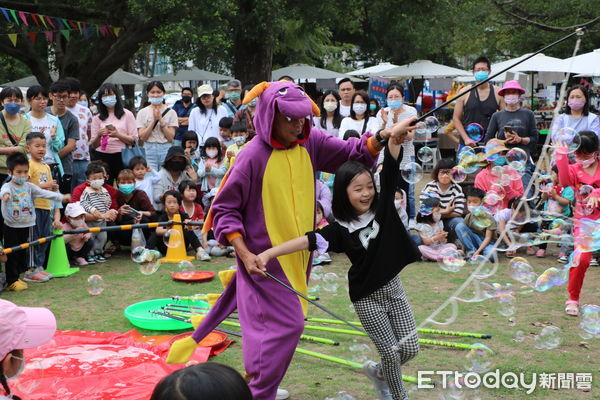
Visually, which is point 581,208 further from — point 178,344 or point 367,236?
point 178,344

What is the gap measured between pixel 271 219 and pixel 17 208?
4355 mm

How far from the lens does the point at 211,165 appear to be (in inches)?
384

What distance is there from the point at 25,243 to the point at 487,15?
21.6 metres

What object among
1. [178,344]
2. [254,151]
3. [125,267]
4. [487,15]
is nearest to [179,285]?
[125,267]

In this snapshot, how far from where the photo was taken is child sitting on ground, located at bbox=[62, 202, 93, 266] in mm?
8547

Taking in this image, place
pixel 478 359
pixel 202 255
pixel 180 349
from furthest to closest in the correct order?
1. pixel 202 255
2. pixel 478 359
3. pixel 180 349

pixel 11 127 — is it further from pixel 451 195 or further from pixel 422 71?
pixel 422 71

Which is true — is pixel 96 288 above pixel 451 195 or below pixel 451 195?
below

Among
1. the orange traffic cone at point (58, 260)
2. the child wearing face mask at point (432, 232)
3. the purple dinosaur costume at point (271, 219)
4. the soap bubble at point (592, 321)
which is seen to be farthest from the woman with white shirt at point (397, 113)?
the purple dinosaur costume at point (271, 219)

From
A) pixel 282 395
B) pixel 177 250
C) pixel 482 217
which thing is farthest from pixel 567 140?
pixel 177 250

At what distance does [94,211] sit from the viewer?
8.75m

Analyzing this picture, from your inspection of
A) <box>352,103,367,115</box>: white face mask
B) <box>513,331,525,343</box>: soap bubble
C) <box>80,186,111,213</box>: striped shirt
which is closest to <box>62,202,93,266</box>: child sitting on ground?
<box>80,186,111,213</box>: striped shirt

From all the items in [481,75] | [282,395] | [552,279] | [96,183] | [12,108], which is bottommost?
[282,395]

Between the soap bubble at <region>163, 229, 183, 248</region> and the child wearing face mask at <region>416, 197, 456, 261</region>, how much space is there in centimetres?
283
